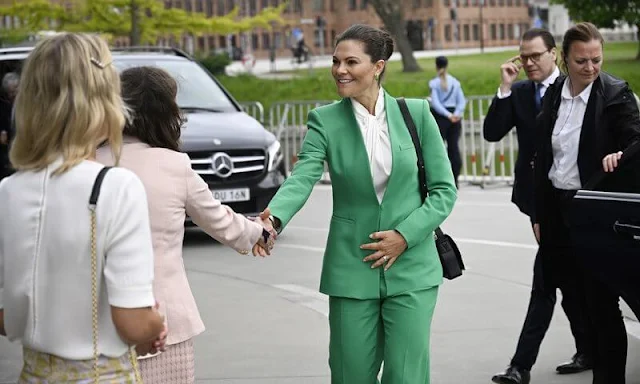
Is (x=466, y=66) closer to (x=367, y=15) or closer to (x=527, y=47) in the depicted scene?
(x=367, y=15)

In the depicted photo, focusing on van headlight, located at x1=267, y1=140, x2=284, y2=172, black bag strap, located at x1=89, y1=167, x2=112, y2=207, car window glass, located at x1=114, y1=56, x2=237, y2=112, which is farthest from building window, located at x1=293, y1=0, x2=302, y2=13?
black bag strap, located at x1=89, y1=167, x2=112, y2=207

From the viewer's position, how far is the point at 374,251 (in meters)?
5.50

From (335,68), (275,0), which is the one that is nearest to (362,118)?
(335,68)

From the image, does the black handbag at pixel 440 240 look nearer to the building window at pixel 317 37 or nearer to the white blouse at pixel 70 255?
the white blouse at pixel 70 255

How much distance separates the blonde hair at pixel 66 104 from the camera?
367cm

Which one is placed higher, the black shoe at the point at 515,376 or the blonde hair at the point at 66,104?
the blonde hair at the point at 66,104

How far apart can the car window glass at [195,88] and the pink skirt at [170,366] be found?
32.5 feet

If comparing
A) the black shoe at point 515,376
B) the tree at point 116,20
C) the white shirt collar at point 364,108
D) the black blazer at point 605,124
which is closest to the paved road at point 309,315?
the black shoe at point 515,376

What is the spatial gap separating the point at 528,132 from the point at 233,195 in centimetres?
648

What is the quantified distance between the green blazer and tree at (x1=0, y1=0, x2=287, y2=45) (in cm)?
2946

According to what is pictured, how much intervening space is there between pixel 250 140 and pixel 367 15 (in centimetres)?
8030

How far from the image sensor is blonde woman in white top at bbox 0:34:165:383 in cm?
366

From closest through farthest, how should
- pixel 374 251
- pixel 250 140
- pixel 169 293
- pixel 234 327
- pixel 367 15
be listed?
pixel 169 293 < pixel 374 251 < pixel 234 327 < pixel 250 140 < pixel 367 15

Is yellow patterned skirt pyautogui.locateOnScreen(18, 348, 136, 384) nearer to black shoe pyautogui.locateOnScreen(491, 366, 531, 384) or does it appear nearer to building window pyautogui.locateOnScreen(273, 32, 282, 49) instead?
black shoe pyautogui.locateOnScreen(491, 366, 531, 384)
